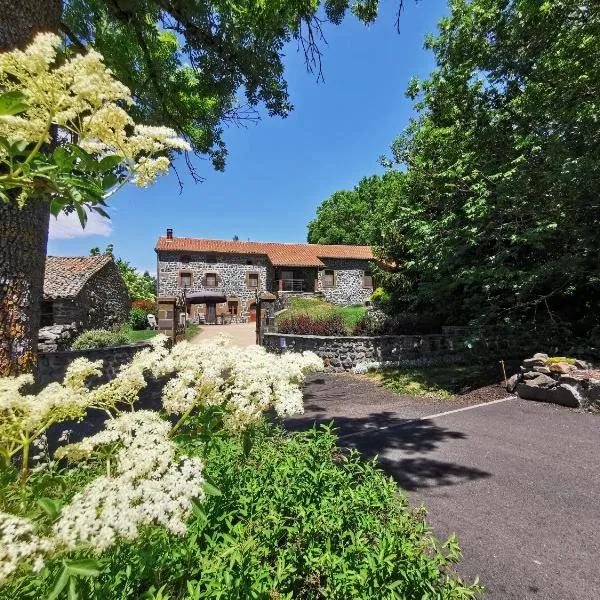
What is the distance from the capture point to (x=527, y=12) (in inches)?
286

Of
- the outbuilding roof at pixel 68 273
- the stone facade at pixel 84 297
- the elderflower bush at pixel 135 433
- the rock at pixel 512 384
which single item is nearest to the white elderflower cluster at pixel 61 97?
the elderflower bush at pixel 135 433

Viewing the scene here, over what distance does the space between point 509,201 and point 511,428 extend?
627 centimetres

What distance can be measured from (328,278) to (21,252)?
31.2 metres

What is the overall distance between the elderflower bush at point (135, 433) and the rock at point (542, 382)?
8.21 metres

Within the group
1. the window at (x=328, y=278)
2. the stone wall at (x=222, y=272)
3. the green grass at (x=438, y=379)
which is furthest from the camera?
the window at (x=328, y=278)

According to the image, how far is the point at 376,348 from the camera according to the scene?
12.1m

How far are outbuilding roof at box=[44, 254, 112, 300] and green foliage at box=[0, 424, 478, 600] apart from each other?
15.5m

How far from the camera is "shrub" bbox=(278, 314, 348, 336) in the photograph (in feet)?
42.0

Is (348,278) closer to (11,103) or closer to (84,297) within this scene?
(84,297)

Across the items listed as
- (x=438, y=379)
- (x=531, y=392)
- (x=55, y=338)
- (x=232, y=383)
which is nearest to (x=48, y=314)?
(x=55, y=338)

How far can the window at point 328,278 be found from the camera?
3288 centimetres

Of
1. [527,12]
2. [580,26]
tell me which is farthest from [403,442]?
[580,26]

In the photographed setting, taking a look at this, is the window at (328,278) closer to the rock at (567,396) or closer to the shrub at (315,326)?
the shrub at (315,326)

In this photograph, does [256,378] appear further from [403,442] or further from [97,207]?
[403,442]
